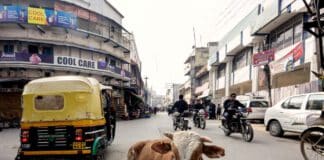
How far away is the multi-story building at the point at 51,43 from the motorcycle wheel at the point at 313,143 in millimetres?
24193

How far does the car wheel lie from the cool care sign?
2302 centimetres

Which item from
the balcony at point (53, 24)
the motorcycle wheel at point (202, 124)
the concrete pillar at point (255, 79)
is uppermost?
the balcony at point (53, 24)

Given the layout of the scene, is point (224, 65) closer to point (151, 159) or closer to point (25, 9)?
point (25, 9)

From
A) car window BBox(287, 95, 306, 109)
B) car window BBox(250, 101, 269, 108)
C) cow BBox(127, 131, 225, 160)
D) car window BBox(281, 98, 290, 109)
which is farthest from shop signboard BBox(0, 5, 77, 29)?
cow BBox(127, 131, 225, 160)

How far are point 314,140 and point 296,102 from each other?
18.3 ft

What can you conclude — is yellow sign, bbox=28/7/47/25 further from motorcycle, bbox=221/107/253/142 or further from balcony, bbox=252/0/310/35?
motorcycle, bbox=221/107/253/142

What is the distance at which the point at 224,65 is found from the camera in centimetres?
4456

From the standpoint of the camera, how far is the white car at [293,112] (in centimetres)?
1239

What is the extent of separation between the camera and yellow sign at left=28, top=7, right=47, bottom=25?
102 feet

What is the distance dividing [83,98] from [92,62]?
30.0m

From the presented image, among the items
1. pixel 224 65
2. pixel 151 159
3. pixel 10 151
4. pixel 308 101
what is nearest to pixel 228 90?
pixel 224 65

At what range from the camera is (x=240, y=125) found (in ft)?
43.6

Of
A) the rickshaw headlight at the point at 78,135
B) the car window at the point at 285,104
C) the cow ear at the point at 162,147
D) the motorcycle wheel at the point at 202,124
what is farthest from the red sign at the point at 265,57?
the cow ear at the point at 162,147

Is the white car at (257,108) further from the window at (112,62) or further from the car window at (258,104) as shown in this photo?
the window at (112,62)
